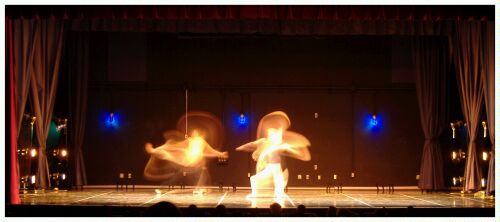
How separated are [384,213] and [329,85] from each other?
7.70 m

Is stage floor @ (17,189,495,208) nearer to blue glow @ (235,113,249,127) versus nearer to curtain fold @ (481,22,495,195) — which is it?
curtain fold @ (481,22,495,195)

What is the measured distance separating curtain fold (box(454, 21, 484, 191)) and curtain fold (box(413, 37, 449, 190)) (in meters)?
1.75

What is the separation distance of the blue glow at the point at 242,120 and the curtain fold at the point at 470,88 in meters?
4.96

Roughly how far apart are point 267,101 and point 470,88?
15.8 feet

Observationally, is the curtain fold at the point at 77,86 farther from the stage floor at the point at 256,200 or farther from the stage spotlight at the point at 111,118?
the stage floor at the point at 256,200

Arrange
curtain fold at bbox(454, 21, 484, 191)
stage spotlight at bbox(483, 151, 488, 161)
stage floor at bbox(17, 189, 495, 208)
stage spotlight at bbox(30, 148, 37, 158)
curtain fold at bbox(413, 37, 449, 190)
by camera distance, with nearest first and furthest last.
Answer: stage floor at bbox(17, 189, 495, 208), curtain fold at bbox(454, 21, 484, 191), stage spotlight at bbox(483, 151, 488, 161), stage spotlight at bbox(30, 148, 37, 158), curtain fold at bbox(413, 37, 449, 190)

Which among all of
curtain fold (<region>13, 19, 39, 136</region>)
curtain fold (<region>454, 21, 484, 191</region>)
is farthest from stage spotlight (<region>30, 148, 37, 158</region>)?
curtain fold (<region>454, 21, 484, 191</region>)

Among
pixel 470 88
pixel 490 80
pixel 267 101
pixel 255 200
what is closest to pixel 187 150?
pixel 267 101

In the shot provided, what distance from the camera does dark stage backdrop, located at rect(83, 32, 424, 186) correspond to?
1528 centimetres

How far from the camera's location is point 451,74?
Answer: 1487cm

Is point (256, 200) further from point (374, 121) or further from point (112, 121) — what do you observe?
point (112, 121)

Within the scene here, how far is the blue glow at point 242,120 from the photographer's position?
15.2 m

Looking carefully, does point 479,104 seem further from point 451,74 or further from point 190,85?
point 190,85

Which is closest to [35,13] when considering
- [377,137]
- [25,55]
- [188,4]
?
[25,55]
